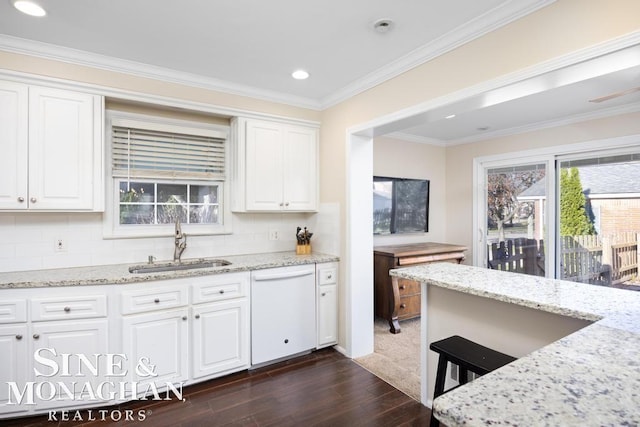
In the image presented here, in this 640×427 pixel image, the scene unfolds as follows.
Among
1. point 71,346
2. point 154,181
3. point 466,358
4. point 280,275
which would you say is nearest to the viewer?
point 466,358

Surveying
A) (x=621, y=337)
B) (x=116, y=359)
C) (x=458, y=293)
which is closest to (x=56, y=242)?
(x=116, y=359)

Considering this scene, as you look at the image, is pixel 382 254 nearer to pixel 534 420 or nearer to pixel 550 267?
pixel 550 267

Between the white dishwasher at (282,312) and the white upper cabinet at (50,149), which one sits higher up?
the white upper cabinet at (50,149)

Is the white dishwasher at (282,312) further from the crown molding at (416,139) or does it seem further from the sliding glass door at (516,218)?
the sliding glass door at (516,218)

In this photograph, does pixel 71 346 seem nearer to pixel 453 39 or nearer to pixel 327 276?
pixel 327 276

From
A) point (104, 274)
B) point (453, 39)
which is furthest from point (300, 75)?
point (104, 274)

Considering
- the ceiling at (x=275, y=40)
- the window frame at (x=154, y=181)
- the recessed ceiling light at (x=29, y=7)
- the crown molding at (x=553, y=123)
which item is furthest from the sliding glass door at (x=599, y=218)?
the recessed ceiling light at (x=29, y=7)

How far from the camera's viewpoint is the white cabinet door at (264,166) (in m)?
3.22

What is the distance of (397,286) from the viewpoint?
12.7 feet

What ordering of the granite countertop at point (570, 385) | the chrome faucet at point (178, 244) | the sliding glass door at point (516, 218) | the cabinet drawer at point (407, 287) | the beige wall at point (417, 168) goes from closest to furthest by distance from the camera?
the granite countertop at point (570, 385) → the chrome faucet at point (178, 244) → the cabinet drawer at point (407, 287) → the sliding glass door at point (516, 218) → the beige wall at point (417, 168)

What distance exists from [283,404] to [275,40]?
262cm

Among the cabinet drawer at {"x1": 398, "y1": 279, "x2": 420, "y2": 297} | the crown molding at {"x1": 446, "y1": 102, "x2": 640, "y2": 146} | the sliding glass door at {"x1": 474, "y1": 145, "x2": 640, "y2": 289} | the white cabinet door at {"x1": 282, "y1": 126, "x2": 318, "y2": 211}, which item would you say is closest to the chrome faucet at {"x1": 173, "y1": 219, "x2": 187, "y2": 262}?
the white cabinet door at {"x1": 282, "y1": 126, "x2": 318, "y2": 211}

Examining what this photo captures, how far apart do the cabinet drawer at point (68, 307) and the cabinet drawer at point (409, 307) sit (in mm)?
3005

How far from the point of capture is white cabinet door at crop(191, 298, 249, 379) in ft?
8.56
